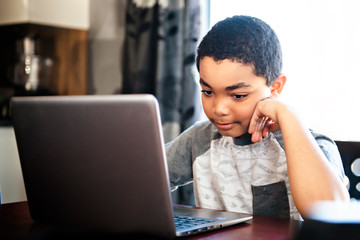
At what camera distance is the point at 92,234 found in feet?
2.28

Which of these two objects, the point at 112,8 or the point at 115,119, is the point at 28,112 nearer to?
the point at 115,119

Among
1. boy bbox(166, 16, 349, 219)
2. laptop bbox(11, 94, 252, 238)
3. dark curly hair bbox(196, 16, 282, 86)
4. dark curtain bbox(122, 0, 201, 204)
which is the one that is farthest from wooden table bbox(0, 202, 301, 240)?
dark curtain bbox(122, 0, 201, 204)

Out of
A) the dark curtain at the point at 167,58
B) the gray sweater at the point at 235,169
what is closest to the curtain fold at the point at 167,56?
the dark curtain at the point at 167,58

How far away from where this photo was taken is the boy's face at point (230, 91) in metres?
1.06

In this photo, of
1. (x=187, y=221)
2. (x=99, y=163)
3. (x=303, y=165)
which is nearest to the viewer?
(x=99, y=163)

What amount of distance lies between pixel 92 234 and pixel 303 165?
1.50 feet

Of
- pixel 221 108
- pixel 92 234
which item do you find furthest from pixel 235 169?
pixel 92 234

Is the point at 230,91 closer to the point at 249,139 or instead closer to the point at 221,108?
the point at 221,108

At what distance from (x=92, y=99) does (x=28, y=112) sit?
0.15 meters

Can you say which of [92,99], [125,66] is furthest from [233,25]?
[125,66]

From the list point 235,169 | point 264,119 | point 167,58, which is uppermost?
point 167,58

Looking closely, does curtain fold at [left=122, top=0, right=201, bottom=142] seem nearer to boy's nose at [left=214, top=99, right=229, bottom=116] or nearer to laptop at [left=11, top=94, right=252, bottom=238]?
boy's nose at [left=214, top=99, right=229, bottom=116]

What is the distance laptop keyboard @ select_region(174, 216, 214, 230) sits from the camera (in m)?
0.74

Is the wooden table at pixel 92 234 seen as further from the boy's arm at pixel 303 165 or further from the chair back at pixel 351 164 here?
the chair back at pixel 351 164
